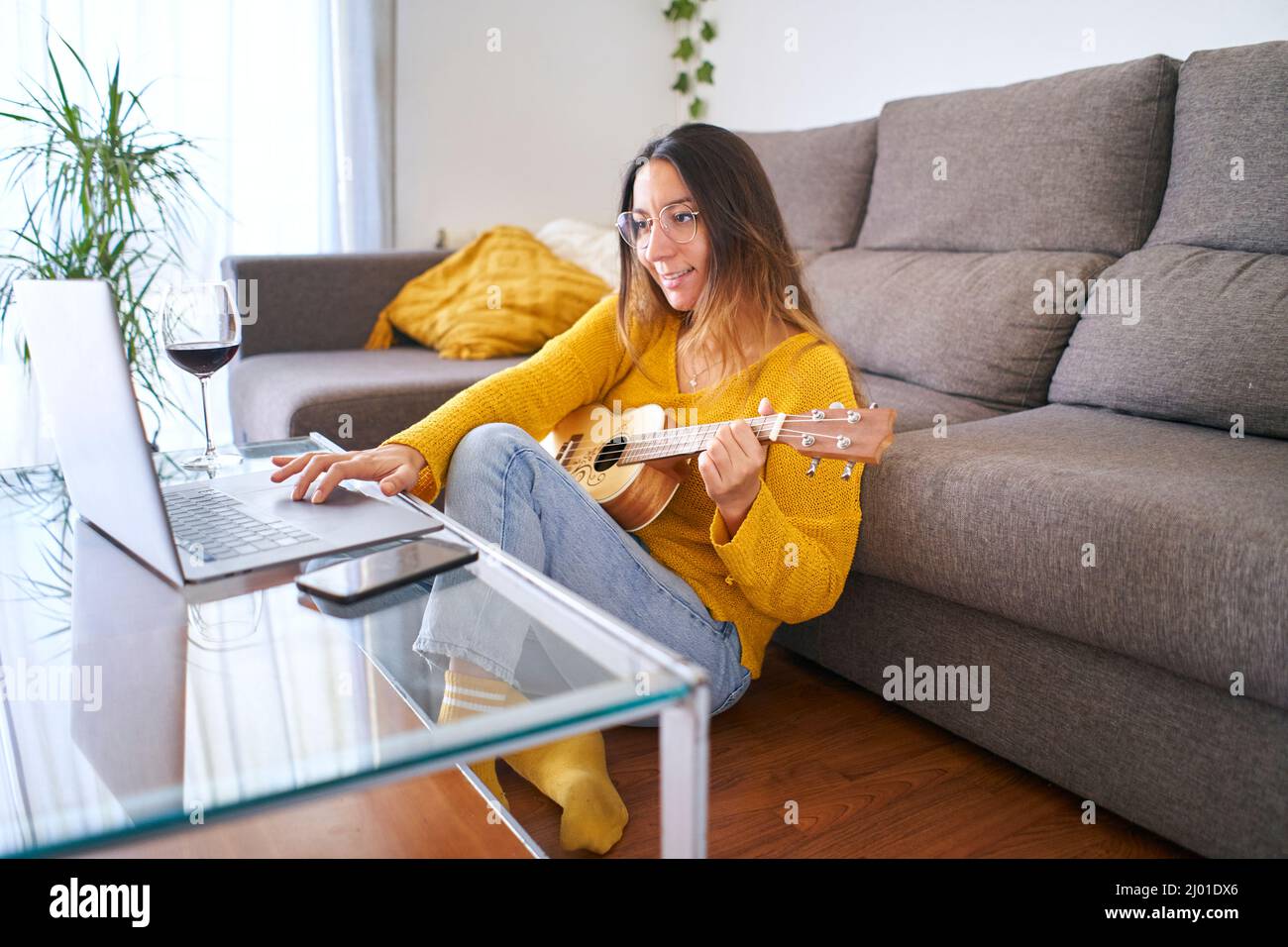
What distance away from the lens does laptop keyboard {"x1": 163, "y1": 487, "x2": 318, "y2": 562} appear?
0.97 meters

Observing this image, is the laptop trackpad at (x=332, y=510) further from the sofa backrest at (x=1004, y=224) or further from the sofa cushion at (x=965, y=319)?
the sofa backrest at (x=1004, y=224)

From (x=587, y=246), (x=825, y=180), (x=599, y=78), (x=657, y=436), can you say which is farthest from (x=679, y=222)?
(x=599, y=78)

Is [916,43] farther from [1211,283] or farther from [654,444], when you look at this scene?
[654,444]

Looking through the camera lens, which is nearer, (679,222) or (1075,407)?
(679,222)

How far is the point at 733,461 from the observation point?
3.78ft

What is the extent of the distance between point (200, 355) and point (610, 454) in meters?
0.51

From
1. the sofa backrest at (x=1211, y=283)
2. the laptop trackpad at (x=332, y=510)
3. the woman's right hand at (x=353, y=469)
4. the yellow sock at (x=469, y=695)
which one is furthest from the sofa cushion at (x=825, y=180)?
the yellow sock at (x=469, y=695)

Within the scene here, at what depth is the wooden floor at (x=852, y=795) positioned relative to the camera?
127 cm

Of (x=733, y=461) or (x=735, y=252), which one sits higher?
(x=735, y=252)

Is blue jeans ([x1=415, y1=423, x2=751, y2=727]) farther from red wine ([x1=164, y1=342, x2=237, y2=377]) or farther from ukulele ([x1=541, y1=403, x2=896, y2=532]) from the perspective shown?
red wine ([x1=164, y1=342, x2=237, y2=377])

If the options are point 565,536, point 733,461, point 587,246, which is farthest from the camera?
point 587,246

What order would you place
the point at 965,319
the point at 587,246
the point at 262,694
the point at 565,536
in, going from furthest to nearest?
the point at 587,246 → the point at 965,319 → the point at 565,536 → the point at 262,694

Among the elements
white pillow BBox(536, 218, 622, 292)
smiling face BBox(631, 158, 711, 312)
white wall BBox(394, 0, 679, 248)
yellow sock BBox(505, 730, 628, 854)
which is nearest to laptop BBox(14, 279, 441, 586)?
yellow sock BBox(505, 730, 628, 854)

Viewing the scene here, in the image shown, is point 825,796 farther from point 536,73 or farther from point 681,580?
point 536,73
